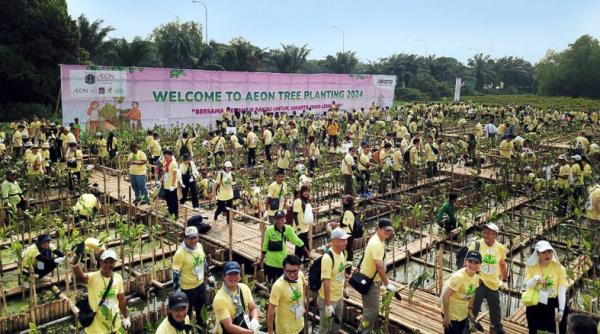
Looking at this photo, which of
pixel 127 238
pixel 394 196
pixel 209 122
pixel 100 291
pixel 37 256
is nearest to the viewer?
pixel 100 291

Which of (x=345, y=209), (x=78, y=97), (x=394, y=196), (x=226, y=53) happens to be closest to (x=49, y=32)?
(x=78, y=97)

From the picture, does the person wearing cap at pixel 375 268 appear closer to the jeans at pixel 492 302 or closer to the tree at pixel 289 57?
the jeans at pixel 492 302

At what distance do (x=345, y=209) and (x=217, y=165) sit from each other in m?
8.13

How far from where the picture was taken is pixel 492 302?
6.08 m

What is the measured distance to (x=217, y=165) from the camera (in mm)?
15203

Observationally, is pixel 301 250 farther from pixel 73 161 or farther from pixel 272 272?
pixel 73 161

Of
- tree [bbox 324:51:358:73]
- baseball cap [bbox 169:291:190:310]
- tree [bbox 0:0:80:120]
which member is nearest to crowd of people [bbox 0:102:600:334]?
baseball cap [bbox 169:291:190:310]

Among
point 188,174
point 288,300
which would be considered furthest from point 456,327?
point 188,174

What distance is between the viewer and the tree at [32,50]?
25.7 m

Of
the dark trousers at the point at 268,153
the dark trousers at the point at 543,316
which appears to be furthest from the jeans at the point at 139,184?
the dark trousers at the point at 543,316

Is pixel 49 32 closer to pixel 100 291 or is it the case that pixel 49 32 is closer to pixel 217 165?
pixel 217 165

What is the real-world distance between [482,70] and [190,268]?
66108 millimetres

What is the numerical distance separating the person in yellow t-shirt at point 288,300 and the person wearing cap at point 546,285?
2621 mm

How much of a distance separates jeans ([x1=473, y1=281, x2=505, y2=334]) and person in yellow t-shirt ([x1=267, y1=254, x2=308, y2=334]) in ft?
7.76
